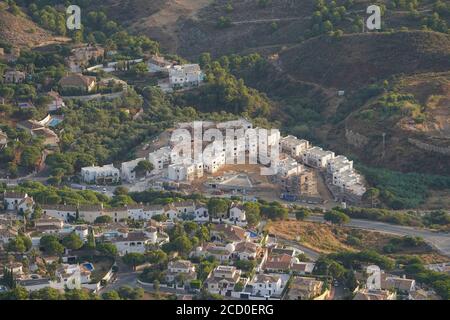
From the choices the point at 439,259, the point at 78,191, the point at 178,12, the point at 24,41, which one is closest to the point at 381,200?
the point at 439,259

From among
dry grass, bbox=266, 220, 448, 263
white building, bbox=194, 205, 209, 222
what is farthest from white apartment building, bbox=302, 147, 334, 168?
white building, bbox=194, 205, 209, 222

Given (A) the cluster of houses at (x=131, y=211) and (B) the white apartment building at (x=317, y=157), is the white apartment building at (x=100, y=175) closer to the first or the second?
(A) the cluster of houses at (x=131, y=211)

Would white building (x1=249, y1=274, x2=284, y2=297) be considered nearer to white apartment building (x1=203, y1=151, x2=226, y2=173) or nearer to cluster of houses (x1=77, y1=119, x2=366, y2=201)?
cluster of houses (x1=77, y1=119, x2=366, y2=201)

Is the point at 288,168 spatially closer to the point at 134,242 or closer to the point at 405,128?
the point at 405,128

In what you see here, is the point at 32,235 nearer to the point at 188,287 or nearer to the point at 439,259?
the point at 188,287

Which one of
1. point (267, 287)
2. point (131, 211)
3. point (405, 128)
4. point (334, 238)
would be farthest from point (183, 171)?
point (267, 287)

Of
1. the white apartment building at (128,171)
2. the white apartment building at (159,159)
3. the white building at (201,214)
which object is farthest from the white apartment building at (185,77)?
the white building at (201,214)
